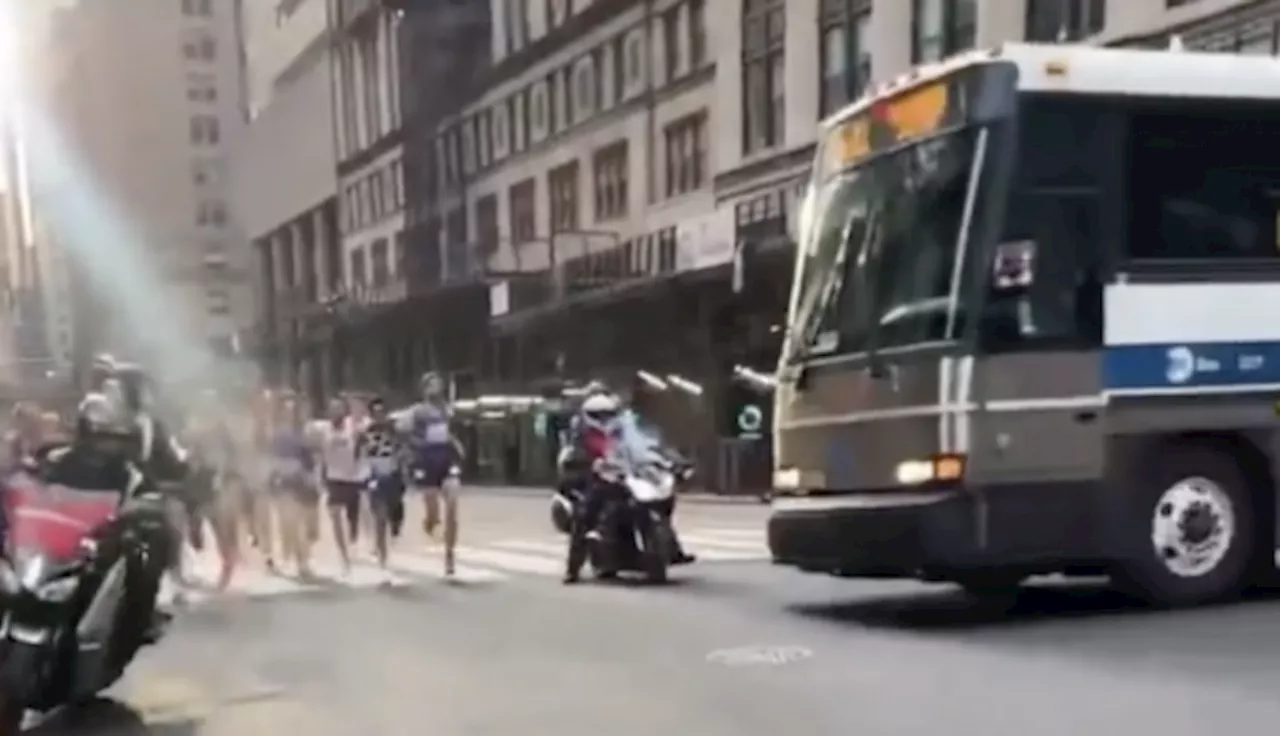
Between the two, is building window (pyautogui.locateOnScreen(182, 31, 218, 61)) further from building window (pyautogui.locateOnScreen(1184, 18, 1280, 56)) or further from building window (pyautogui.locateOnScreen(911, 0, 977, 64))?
building window (pyautogui.locateOnScreen(1184, 18, 1280, 56))

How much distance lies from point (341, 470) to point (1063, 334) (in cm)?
820

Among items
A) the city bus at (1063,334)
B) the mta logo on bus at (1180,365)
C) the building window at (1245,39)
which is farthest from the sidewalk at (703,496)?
the mta logo on bus at (1180,365)

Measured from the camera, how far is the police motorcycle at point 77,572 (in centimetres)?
711

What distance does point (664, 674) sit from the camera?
8500 mm

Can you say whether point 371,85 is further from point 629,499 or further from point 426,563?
point 629,499

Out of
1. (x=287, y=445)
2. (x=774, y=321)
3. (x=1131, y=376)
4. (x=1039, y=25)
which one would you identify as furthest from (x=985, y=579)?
(x=774, y=321)

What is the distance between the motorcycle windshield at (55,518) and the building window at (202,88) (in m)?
92.9

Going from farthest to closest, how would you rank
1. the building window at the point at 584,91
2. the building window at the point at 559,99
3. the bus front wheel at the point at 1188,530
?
the building window at the point at 559,99
the building window at the point at 584,91
the bus front wheel at the point at 1188,530

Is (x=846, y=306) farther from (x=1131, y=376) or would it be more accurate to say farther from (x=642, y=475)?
(x=642, y=475)

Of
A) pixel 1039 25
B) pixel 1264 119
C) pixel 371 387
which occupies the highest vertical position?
pixel 1039 25

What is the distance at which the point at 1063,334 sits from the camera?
9.59 metres

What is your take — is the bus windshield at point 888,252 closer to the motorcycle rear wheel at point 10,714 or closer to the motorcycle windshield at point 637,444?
the motorcycle windshield at point 637,444

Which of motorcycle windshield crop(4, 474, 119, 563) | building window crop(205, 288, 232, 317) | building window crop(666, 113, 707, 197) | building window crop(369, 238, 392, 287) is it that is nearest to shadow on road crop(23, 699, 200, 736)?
motorcycle windshield crop(4, 474, 119, 563)

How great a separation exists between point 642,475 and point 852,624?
380 cm
